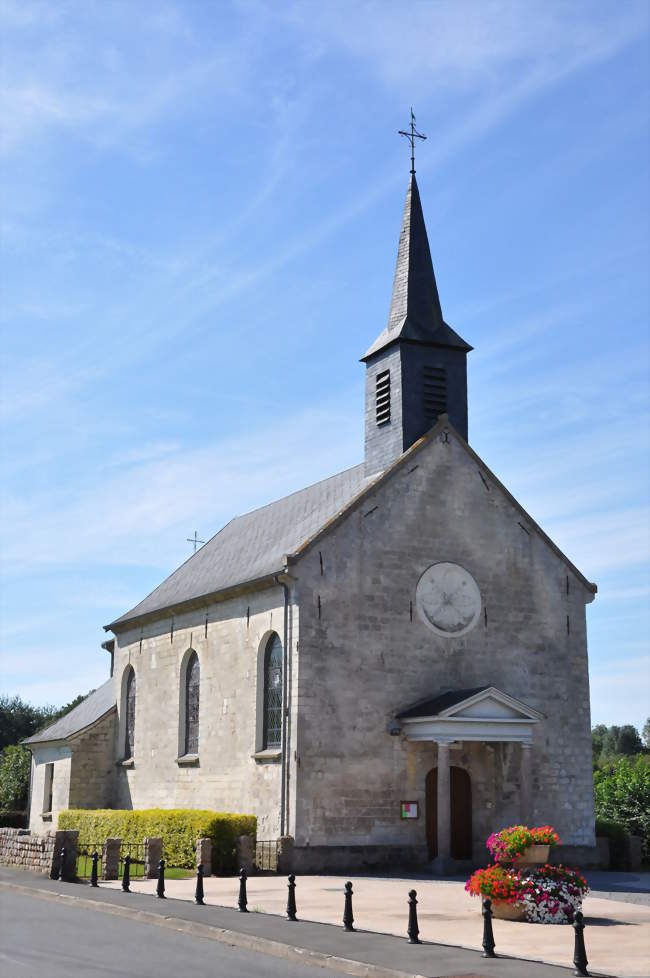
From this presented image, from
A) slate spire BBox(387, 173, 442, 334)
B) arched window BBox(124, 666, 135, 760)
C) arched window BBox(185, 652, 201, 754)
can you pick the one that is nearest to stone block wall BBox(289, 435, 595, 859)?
slate spire BBox(387, 173, 442, 334)

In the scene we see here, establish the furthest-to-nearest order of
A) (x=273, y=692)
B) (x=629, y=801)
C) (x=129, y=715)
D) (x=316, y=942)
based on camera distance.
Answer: (x=129, y=715)
(x=629, y=801)
(x=273, y=692)
(x=316, y=942)

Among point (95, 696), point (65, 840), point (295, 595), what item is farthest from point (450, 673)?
point (95, 696)

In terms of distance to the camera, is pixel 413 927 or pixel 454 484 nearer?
pixel 413 927

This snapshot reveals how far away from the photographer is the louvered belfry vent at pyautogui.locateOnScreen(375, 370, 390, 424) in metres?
28.8

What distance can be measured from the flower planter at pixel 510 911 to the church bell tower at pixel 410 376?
13.5 m

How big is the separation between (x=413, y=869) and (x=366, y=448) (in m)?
10.7

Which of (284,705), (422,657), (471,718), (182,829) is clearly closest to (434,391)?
(422,657)

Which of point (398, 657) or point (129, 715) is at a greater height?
point (398, 657)

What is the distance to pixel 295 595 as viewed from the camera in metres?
25.2

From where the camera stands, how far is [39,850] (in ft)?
74.2

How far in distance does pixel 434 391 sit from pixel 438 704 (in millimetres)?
8142

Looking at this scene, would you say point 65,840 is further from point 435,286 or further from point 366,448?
point 435,286

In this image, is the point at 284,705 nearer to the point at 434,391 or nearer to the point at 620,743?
the point at 434,391

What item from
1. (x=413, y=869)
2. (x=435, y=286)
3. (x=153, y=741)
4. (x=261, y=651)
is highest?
(x=435, y=286)
